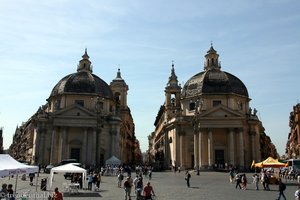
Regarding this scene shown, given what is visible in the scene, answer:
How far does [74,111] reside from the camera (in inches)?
2354

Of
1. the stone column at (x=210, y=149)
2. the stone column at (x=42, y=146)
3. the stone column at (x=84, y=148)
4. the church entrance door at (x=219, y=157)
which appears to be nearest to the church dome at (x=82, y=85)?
the stone column at (x=42, y=146)

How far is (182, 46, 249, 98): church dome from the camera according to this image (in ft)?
207

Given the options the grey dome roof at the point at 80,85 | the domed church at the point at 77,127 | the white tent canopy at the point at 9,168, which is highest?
the grey dome roof at the point at 80,85

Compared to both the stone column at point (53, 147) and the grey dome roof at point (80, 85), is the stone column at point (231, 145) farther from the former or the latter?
the stone column at point (53, 147)

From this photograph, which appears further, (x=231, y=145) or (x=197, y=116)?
(x=197, y=116)

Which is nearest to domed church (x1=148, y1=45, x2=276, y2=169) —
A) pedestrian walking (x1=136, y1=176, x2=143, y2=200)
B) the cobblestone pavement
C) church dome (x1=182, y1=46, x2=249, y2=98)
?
church dome (x1=182, y1=46, x2=249, y2=98)

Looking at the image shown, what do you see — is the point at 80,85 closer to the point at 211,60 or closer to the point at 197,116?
the point at 197,116

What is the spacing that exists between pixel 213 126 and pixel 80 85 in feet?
86.5

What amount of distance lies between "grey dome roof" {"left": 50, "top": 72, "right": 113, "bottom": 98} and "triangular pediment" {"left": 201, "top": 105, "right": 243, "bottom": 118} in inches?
840

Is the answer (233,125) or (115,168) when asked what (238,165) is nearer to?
(233,125)

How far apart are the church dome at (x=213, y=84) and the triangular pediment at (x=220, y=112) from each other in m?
4.87

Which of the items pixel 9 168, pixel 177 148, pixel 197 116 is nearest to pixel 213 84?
pixel 197 116

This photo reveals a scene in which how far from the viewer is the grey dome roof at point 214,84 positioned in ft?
207

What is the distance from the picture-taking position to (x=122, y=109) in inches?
3369
